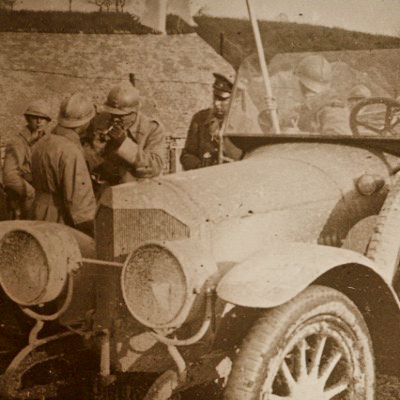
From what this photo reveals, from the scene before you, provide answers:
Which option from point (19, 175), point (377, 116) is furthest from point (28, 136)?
point (377, 116)

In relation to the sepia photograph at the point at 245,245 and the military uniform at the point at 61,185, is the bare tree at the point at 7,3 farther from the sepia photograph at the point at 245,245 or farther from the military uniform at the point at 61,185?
the military uniform at the point at 61,185

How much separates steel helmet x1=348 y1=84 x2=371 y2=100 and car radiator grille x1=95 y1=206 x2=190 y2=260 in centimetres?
172

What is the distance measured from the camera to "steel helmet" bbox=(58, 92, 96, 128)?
518 centimetres

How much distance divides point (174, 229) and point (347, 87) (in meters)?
1.75

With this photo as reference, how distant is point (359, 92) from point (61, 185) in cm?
224

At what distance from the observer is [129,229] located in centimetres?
302

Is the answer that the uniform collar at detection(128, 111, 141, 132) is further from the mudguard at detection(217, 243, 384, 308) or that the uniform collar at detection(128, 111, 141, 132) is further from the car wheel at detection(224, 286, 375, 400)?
the car wheel at detection(224, 286, 375, 400)

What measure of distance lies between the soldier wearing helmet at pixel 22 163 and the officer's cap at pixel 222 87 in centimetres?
204

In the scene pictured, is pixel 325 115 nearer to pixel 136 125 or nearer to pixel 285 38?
pixel 285 38

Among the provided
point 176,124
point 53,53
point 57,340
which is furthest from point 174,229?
point 176,124

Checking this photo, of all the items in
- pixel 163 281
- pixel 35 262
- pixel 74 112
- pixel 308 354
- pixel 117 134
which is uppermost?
pixel 117 134

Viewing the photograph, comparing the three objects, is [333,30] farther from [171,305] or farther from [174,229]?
[171,305]

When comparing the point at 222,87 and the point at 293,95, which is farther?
the point at 222,87

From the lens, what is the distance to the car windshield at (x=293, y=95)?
3.82m
